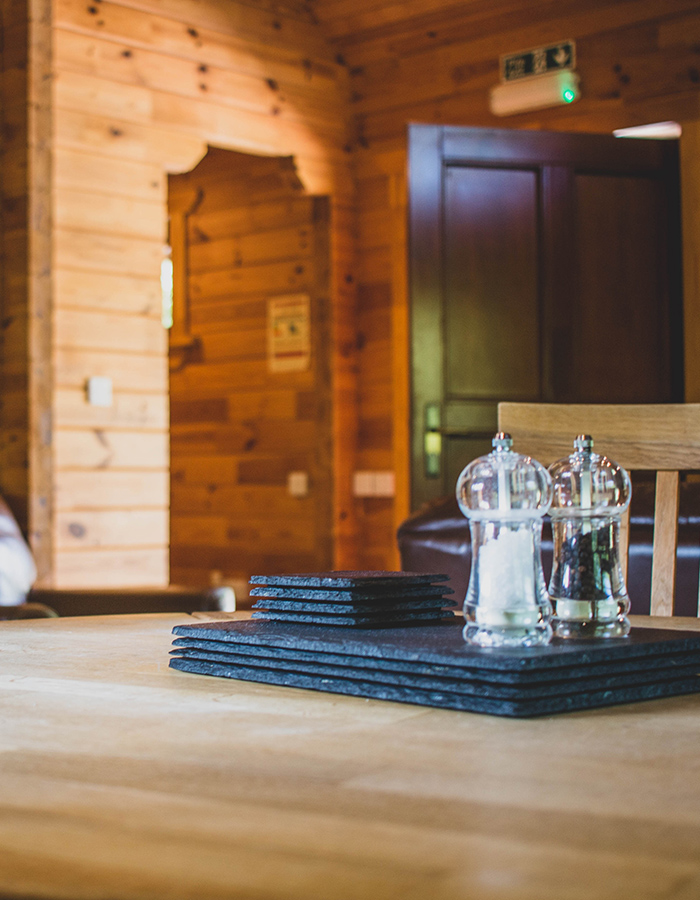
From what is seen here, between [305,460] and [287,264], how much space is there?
1.02 m

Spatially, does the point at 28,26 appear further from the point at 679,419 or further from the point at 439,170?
the point at 679,419

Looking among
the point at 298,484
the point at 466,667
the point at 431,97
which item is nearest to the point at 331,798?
the point at 466,667

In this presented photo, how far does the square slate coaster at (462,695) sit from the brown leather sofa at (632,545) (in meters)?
1.33

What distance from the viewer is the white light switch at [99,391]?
4.42 m

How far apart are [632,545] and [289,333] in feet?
11.5

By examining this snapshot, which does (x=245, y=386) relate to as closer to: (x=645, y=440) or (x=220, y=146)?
(x=220, y=146)

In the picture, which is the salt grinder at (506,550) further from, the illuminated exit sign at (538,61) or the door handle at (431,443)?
the illuminated exit sign at (538,61)

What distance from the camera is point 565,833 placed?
0.50 metres

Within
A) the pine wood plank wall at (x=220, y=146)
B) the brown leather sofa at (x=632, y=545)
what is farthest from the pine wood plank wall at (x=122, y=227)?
the brown leather sofa at (x=632, y=545)

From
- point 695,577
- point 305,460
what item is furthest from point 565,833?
point 305,460

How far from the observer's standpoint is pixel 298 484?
561cm

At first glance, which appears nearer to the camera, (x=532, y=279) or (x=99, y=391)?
(x=99, y=391)

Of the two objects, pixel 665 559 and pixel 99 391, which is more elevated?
pixel 99 391

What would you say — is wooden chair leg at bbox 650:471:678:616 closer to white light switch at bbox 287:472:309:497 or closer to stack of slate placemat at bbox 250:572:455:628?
stack of slate placemat at bbox 250:572:455:628
